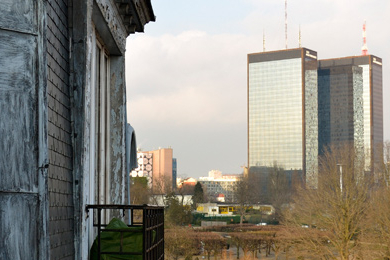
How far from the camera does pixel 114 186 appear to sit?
24.8 feet

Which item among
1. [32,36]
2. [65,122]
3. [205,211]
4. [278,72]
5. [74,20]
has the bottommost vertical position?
[205,211]

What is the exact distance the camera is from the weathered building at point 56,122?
3.33 metres

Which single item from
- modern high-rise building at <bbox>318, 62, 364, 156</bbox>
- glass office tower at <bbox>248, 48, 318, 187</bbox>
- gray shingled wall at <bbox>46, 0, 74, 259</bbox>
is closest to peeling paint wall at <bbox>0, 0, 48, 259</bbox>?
gray shingled wall at <bbox>46, 0, 74, 259</bbox>

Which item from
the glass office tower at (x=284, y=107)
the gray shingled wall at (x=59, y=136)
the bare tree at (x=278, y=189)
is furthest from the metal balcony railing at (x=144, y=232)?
the glass office tower at (x=284, y=107)

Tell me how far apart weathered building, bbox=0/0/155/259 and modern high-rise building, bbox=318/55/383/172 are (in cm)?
16038

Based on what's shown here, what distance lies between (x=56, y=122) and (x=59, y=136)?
0.46 ft

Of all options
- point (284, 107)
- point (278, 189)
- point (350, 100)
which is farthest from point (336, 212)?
point (350, 100)

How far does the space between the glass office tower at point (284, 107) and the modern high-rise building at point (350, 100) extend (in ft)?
28.6

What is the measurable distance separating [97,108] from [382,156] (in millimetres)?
43396

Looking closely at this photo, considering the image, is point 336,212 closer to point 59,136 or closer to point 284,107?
point 59,136

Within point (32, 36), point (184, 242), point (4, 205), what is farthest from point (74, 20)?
point (184, 242)

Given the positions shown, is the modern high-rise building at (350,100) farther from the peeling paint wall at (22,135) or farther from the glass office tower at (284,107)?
the peeling paint wall at (22,135)

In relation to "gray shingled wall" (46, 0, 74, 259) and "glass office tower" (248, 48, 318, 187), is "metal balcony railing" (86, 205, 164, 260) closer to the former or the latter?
"gray shingled wall" (46, 0, 74, 259)

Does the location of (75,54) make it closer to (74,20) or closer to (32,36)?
(74,20)
